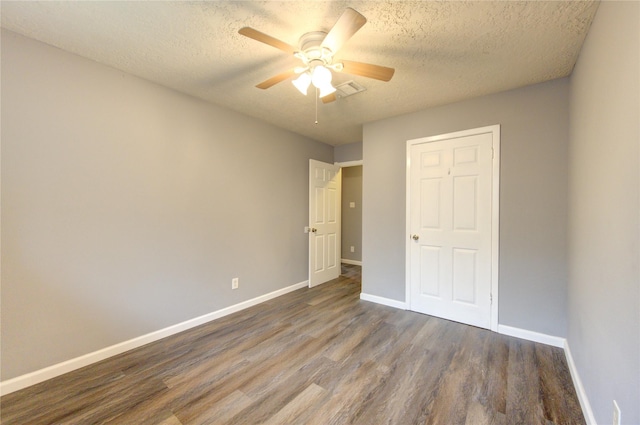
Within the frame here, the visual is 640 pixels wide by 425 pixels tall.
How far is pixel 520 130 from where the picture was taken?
2.56 metres

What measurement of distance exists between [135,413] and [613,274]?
111 inches

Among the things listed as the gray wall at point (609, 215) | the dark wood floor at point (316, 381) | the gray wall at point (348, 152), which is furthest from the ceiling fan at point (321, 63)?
the gray wall at point (348, 152)

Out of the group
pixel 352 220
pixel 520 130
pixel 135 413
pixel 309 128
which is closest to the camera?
pixel 135 413

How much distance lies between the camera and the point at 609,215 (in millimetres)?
1279

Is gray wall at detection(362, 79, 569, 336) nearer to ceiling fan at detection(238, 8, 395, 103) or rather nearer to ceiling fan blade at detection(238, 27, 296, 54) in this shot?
ceiling fan at detection(238, 8, 395, 103)

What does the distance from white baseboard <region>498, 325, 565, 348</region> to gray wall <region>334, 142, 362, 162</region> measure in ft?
10.4

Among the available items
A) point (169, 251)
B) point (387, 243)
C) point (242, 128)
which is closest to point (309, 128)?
point (242, 128)

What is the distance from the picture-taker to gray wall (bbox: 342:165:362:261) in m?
6.08

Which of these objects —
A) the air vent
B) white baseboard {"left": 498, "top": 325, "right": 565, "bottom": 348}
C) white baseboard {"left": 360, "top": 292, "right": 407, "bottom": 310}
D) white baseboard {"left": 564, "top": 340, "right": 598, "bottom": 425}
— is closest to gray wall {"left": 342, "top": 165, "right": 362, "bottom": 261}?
white baseboard {"left": 360, "top": 292, "right": 407, "bottom": 310}

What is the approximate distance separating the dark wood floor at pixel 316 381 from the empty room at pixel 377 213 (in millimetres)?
18

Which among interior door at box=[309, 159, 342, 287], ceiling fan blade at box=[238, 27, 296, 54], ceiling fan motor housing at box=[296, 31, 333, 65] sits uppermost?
ceiling fan motor housing at box=[296, 31, 333, 65]

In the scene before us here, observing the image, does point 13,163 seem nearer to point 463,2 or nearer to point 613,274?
point 463,2

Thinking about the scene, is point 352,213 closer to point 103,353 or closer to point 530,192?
point 530,192

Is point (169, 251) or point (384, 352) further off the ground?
point (169, 251)
